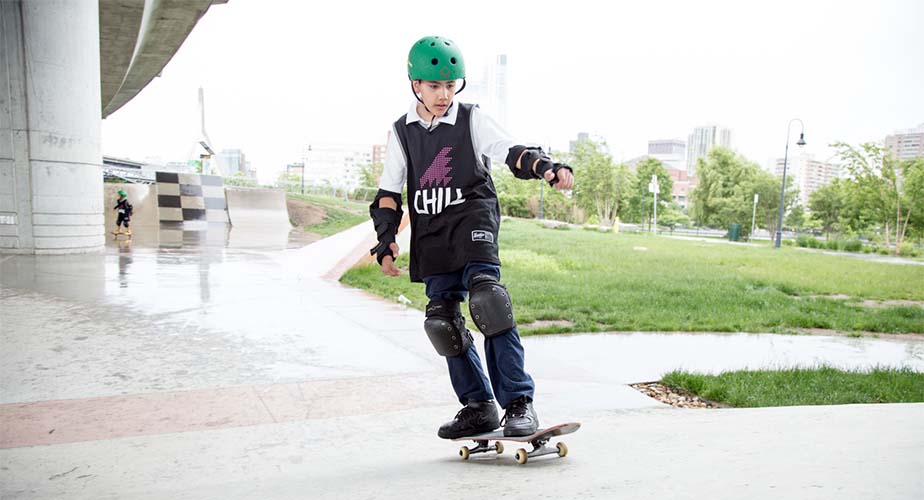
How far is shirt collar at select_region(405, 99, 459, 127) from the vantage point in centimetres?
246

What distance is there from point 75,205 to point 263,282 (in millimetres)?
5041

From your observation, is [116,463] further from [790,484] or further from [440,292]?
[790,484]

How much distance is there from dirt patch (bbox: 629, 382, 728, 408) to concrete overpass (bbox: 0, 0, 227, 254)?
10050mm

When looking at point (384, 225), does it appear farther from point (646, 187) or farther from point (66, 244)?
point (646, 187)

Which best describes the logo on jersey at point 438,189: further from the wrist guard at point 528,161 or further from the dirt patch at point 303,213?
the dirt patch at point 303,213

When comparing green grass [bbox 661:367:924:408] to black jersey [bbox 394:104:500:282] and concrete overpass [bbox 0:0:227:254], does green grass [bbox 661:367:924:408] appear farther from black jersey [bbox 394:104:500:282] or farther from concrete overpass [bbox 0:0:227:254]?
concrete overpass [bbox 0:0:227:254]

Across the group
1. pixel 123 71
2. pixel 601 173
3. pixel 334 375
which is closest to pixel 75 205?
pixel 334 375

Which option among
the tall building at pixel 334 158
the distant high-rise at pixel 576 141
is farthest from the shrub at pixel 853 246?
the tall building at pixel 334 158

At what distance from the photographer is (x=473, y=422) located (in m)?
2.44

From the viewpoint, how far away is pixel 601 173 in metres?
41.6

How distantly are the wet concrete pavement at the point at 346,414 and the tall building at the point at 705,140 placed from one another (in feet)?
155

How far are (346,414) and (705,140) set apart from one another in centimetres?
6025

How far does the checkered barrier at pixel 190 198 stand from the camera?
2003 centimetres

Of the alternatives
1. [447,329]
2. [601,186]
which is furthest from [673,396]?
[601,186]
